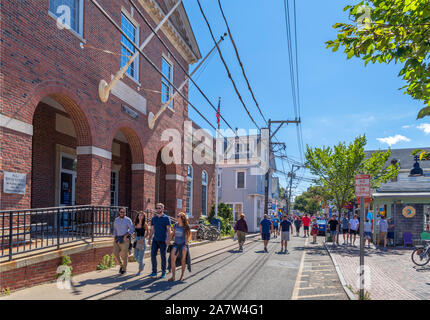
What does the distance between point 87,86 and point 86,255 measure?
528 centimetres

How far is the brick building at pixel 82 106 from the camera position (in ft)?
26.1

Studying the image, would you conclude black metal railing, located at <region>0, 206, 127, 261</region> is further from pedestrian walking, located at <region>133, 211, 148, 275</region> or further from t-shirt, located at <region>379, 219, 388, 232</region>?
t-shirt, located at <region>379, 219, 388, 232</region>

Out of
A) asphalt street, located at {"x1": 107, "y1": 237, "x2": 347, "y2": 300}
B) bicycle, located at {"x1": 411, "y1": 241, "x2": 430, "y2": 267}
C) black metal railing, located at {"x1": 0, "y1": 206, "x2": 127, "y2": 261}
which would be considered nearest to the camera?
asphalt street, located at {"x1": 107, "y1": 237, "x2": 347, "y2": 300}

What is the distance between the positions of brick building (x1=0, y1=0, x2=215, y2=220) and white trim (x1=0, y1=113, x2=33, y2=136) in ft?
0.08

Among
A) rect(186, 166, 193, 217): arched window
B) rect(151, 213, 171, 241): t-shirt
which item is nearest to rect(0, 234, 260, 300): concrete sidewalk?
rect(151, 213, 171, 241): t-shirt

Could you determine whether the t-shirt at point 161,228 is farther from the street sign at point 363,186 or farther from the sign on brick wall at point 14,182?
the street sign at point 363,186

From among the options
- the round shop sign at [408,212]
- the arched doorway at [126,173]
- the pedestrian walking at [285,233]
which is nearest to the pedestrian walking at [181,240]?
the arched doorway at [126,173]

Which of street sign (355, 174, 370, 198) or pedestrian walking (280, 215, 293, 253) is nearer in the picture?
street sign (355, 174, 370, 198)

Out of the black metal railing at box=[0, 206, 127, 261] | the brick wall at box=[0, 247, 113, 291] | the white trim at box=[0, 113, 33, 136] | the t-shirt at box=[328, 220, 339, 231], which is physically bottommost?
the t-shirt at box=[328, 220, 339, 231]

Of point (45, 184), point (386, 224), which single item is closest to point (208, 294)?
point (45, 184)

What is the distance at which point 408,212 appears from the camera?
19031 mm

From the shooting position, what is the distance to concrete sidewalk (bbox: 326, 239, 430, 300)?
296 inches

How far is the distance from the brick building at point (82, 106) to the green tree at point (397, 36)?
7.13 meters
